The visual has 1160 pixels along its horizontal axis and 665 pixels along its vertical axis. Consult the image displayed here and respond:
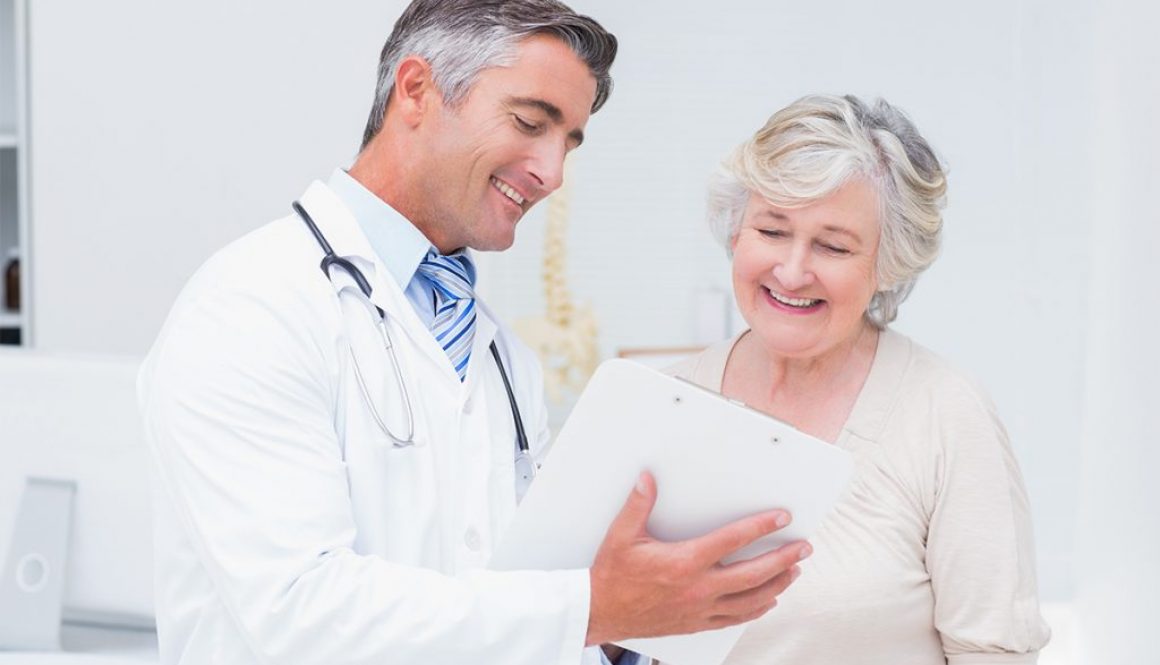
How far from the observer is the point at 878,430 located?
5.39 feet

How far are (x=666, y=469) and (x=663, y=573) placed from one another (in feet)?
0.32

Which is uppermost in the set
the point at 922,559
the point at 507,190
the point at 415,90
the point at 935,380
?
the point at 415,90

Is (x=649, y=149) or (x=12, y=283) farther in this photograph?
(x=12, y=283)

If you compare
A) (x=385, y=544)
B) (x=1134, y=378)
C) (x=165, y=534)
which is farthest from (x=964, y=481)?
(x=1134, y=378)

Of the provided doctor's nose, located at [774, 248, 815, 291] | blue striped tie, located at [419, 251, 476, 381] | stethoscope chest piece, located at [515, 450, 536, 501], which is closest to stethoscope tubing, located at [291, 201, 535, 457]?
blue striped tie, located at [419, 251, 476, 381]

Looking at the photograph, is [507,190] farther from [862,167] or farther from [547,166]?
[862,167]

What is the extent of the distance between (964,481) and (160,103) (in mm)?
2054

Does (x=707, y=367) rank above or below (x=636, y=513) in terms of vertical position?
above

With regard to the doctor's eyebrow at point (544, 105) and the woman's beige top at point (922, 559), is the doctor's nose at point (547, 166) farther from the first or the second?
the woman's beige top at point (922, 559)

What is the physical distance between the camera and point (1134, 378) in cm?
249

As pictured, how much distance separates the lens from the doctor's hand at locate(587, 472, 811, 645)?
1223mm

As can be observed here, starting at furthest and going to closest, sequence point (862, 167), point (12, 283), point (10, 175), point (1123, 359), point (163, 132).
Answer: point (10, 175) < point (12, 283) < point (163, 132) < point (1123, 359) < point (862, 167)

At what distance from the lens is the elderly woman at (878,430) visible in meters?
1.56

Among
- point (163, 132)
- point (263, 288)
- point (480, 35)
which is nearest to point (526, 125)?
point (480, 35)
